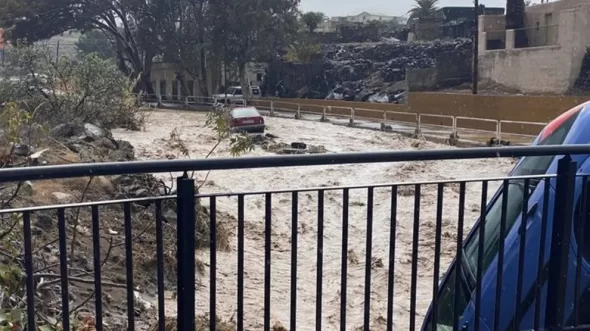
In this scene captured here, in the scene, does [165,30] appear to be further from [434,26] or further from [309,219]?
[309,219]

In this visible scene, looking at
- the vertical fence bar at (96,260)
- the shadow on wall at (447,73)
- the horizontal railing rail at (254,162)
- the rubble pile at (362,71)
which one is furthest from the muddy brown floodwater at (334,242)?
the rubble pile at (362,71)

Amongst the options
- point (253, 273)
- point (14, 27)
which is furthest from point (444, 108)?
point (14, 27)

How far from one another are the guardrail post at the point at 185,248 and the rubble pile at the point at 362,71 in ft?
142

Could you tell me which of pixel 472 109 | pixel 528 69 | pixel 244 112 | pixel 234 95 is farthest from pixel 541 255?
pixel 234 95

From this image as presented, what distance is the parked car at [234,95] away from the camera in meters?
48.8

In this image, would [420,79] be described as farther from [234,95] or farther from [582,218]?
[582,218]

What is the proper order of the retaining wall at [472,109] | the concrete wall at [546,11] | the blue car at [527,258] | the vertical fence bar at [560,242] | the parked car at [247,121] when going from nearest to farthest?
the vertical fence bar at [560,242], the blue car at [527,258], the retaining wall at [472,109], the parked car at [247,121], the concrete wall at [546,11]

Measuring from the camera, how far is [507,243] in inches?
146

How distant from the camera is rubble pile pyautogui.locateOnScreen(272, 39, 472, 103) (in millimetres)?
48156

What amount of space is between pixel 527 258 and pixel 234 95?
4970 centimetres

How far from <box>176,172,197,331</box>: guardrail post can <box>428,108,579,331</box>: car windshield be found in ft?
5.48

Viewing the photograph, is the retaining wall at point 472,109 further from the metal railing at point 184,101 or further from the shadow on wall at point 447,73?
the metal railing at point 184,101

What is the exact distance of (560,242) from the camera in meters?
3.16

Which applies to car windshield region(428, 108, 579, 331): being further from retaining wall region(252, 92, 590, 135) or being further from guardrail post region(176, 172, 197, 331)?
retaining wall region(252, 92, 590, 135)
